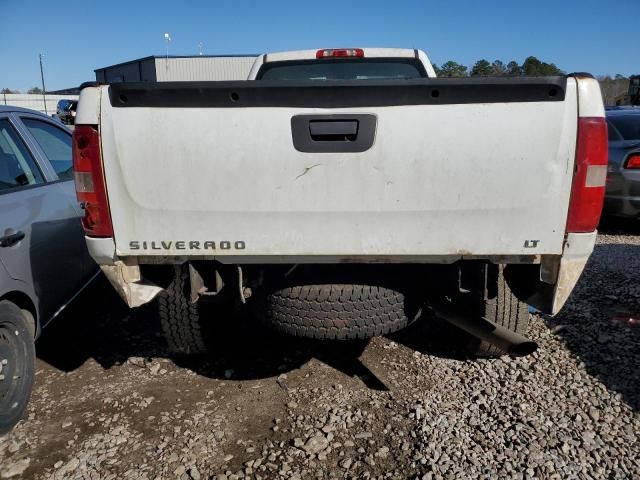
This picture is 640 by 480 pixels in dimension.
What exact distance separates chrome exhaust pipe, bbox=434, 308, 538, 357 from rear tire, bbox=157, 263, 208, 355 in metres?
1.39

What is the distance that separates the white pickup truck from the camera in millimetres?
2166

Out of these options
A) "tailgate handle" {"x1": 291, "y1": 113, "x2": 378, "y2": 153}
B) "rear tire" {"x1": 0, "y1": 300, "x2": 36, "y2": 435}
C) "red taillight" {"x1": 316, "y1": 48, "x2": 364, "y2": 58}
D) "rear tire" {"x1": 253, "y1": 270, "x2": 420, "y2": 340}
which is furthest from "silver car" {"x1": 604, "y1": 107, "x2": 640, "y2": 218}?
"rear tire" {"x1": 0, "y1": 300, "x2": 36, "y2": 435}

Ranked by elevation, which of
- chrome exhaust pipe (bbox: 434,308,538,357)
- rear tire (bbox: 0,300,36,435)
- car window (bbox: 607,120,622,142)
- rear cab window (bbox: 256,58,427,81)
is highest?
rear cab window (bbox: 256,58,427,81)

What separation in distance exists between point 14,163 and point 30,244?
26.8 inches

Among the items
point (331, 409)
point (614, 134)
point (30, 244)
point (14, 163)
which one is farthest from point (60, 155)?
point (614, 134)

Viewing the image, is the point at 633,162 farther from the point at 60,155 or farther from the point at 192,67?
the point at 192,67

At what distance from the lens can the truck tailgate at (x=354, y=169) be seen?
7.11 feet

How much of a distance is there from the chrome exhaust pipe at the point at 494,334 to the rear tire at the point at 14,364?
2.34m

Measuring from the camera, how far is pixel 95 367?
346 centimetres

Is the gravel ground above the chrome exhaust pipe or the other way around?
the other way around

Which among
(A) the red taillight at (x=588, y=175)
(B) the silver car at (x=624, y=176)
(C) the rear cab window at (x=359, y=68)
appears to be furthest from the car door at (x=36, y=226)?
(B) the silver car at (x=624, y=176)

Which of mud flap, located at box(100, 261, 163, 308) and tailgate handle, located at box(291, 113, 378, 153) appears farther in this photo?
mud flap, located at box(100, 261, 163, 308)

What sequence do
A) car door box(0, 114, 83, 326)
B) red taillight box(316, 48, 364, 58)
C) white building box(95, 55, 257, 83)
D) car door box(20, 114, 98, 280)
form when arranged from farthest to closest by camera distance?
white building box(95, 55, 257, 83) → red taillight box(316, 48, 364, 58) → car door box(20, 114, 98, 280) → car door box(0, 114, 83, 326)

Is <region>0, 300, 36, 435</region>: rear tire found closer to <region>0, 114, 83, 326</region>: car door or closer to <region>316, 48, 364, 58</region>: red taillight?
<region>0, 114, 83, 326</region>: car door
